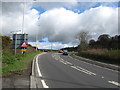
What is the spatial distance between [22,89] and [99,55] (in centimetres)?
2158

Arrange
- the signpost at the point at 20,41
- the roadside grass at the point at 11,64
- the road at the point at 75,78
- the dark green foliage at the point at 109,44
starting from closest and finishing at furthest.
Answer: the road at the point at 75,78
the roadside grass at the point at 11,64
the signpost at the point at 20,41
the dark green foliage at the point at 109,44

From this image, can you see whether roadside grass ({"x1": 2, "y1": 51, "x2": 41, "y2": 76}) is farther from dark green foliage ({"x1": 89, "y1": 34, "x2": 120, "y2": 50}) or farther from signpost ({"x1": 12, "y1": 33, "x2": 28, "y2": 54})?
dark green foliage ({"x1": 89, "y1": 34, "x2": 120, "y2": 50})

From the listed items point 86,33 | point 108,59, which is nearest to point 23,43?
point 108,59

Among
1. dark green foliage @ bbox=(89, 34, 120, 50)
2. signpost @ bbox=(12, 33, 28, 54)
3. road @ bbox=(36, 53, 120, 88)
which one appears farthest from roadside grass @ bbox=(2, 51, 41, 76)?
dark green foliage @ bbox=(89, 34, 120, 50)

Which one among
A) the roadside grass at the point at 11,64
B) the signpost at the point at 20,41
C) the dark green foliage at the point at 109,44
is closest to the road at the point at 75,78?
the roadside grass at the point at 11,64

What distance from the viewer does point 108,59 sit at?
22.5 metres

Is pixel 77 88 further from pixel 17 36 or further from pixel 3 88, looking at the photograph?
pixel 17 36

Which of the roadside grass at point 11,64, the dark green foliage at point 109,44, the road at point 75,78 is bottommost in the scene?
the road at point 75,78

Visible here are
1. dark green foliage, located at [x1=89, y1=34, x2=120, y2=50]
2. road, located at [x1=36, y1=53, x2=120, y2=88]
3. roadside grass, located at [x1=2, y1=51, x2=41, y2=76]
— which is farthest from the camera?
dark green foliage, located at [x1=89, y1=34, x2=120, y2=50]

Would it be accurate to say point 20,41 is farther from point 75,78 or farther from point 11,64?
point 75,78

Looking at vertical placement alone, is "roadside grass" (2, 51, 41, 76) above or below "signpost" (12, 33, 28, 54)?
below

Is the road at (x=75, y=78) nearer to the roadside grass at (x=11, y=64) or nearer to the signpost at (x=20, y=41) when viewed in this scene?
the roadside grass at (x=11, y=64)

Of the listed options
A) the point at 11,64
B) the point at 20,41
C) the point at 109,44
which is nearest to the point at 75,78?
the point at 11,64

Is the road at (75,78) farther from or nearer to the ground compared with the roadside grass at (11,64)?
nearer to the ground
